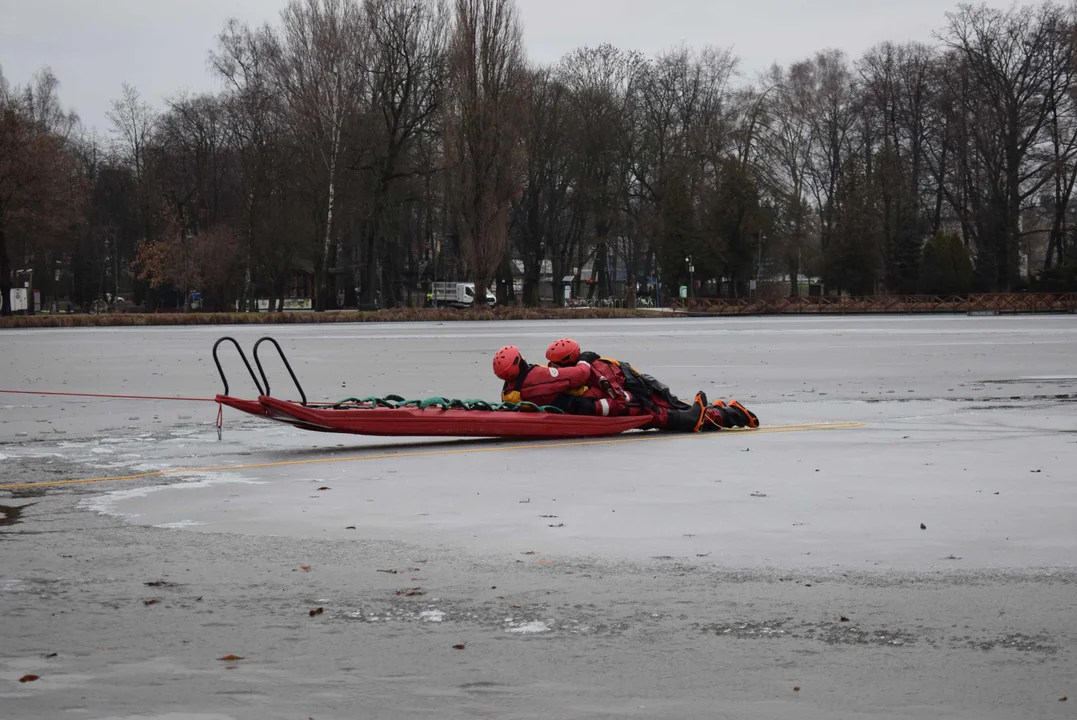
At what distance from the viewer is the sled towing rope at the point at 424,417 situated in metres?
11.5

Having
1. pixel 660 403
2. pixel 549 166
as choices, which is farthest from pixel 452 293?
pixel 660 403

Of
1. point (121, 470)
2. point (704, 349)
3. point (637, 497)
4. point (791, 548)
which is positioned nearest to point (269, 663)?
point (791, 548)

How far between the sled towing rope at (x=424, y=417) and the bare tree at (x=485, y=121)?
52.4 m

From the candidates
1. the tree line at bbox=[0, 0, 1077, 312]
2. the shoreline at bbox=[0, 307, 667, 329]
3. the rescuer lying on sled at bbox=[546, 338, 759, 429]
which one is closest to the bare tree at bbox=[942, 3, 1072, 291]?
the tree line at bbox=[0, 0, 1077, 312]

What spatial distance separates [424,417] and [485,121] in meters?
53.2

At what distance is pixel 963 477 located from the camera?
388 inches

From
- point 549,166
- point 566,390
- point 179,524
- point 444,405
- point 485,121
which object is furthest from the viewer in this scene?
point 549,166

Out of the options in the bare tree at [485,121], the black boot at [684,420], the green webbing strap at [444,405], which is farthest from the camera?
the bare tree at [485,121]

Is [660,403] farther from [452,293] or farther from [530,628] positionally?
[452,293]

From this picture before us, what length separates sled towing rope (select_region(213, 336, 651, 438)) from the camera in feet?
37.9

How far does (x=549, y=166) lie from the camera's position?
290 ft

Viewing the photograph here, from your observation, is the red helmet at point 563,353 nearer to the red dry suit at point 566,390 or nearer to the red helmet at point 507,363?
the red dry suit at point 566,390

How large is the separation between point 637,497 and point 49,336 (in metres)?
39.5

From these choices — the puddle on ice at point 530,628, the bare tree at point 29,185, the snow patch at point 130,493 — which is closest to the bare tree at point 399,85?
the bare tree at point 29,185
